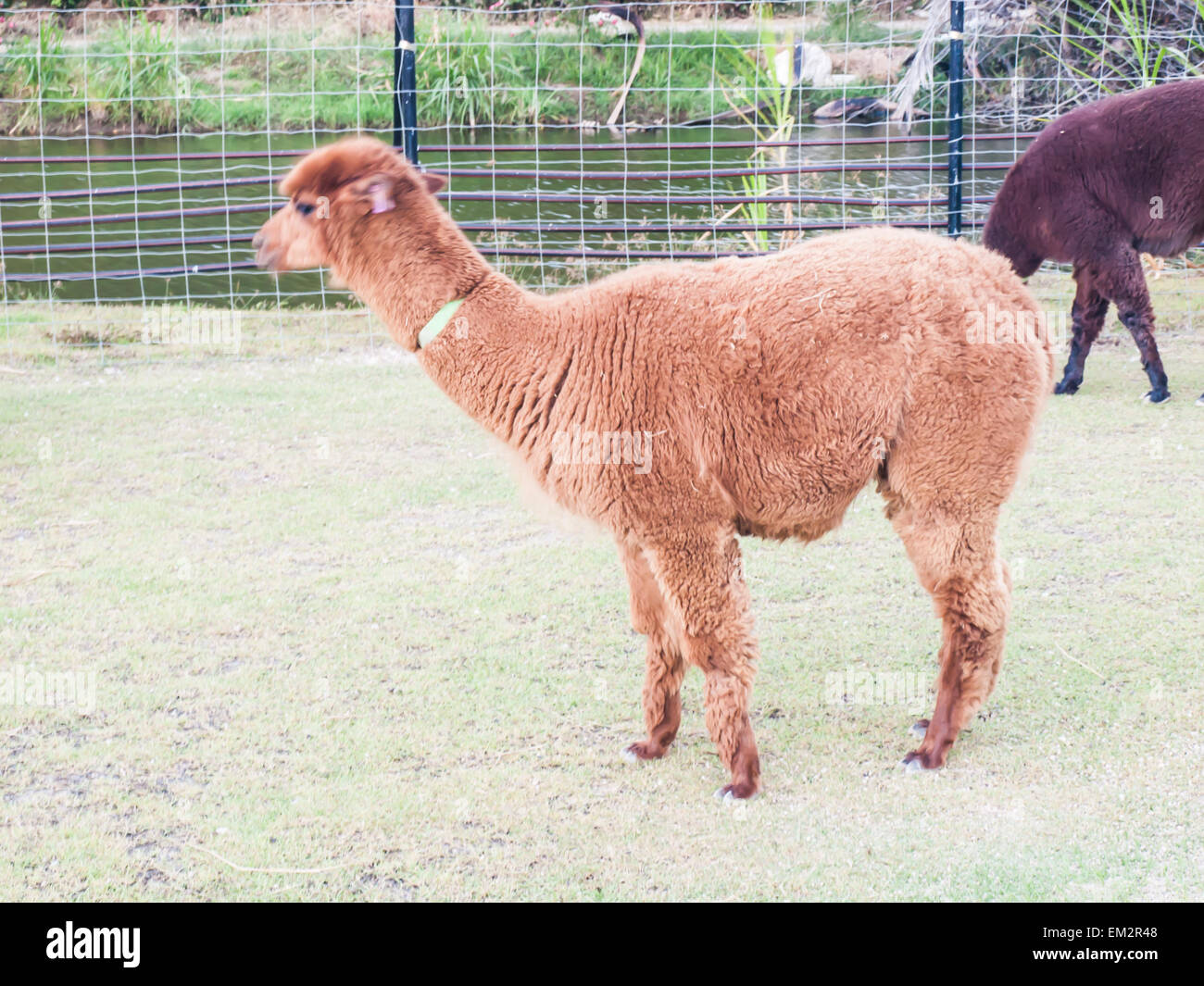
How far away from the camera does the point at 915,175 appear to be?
13.2m

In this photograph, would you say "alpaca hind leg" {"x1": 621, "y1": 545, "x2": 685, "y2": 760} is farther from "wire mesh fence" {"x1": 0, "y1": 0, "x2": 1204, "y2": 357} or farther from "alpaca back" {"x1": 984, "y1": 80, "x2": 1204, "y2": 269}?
"wire mesh fence" {"x1": 0, "y1": 0, "x2": 1204, "y2": 357}

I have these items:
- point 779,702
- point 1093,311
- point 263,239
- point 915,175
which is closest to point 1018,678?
point 779,702

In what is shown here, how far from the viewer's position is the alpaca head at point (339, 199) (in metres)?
3.37

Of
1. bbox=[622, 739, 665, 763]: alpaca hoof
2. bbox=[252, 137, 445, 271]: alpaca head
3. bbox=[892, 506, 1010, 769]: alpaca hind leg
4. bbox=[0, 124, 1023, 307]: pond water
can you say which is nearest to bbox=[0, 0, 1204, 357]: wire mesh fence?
bbox=[0, 124, 1023, 307]: pond water

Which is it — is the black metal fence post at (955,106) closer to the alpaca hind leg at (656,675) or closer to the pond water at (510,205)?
the pond water at (510,205)

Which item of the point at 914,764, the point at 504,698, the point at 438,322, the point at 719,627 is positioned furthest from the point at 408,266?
the point at 914,764

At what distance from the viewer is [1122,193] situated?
708cm

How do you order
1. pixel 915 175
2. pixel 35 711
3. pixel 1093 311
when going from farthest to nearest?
pixel 915 175 < pixel 1093 311 < pixel 35 711

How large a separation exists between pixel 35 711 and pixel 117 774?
59cm

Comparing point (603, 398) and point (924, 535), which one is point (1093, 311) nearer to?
point (924, 535)

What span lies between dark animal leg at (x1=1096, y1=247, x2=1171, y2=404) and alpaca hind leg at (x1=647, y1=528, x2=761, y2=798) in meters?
4.88

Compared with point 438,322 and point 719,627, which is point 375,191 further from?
point 719,627

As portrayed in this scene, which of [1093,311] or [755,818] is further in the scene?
[1093,311]

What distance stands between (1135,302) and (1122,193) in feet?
2.16
